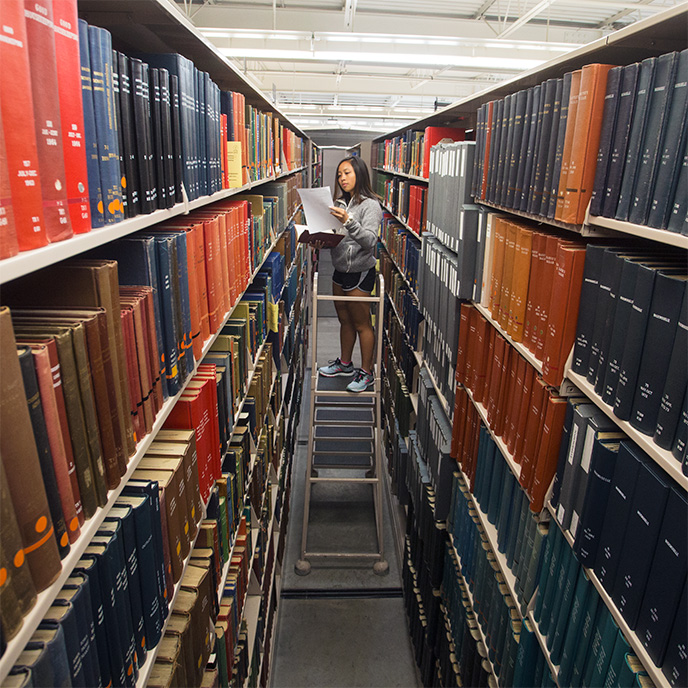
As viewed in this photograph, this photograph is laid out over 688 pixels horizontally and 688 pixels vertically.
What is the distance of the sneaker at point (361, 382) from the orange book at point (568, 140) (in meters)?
2.22

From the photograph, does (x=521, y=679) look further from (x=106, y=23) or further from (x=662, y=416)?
(x=106, y=23)

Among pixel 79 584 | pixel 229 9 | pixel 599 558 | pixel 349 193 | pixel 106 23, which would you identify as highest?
pixel 229 9

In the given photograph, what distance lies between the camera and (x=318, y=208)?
326 centimetres

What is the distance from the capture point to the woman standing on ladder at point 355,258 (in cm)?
370

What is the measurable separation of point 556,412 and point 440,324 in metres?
1.17

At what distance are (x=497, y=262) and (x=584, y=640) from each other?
107 centimetres

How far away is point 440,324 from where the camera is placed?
2406 millimetres

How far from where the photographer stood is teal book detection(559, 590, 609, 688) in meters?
1.12

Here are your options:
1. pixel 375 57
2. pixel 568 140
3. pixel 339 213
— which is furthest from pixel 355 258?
pixel 568 140

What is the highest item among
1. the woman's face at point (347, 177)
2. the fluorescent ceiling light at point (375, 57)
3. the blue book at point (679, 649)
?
the fluorescent ceiling light at point (375, 57)

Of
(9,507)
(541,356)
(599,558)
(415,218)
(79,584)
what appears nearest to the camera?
(9,507)

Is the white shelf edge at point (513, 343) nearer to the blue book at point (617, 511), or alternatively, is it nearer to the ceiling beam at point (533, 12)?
the blue book at point (617, 511)


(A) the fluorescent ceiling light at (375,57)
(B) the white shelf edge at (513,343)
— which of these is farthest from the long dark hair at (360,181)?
(B) the white shelf edge at (513,343)

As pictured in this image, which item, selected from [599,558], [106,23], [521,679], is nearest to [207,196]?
[106,23]
